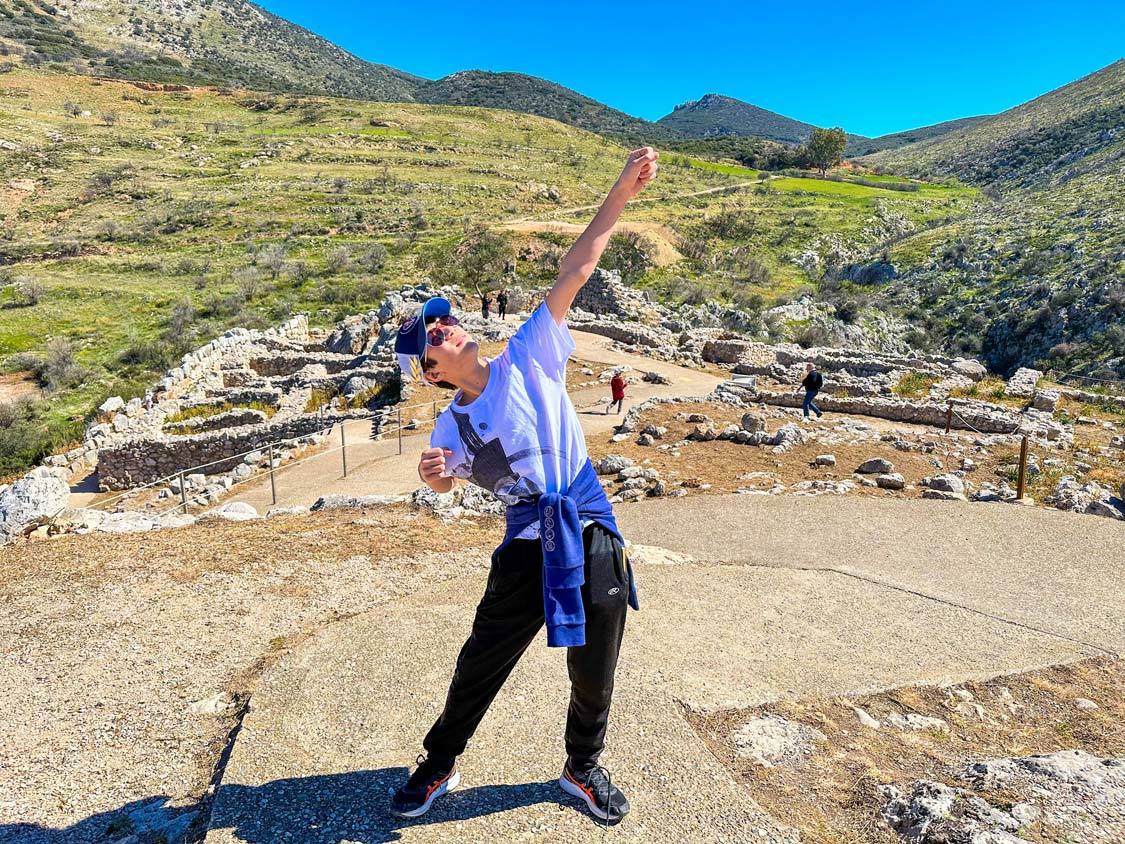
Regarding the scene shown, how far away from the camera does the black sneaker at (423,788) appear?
3164 mm

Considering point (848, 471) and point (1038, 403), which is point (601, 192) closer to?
point (1038, 403)

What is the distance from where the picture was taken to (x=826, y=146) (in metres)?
81.7

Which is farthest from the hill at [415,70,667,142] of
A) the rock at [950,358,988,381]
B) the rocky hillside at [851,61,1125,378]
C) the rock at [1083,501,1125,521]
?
the rock at [1083,501,1125,521]

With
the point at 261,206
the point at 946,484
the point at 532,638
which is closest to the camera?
the point at 532,638

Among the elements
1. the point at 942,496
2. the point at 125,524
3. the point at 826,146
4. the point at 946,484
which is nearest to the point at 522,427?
the point at 125,524

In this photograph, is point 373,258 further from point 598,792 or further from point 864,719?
point 598,792

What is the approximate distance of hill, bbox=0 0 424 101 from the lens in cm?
9881

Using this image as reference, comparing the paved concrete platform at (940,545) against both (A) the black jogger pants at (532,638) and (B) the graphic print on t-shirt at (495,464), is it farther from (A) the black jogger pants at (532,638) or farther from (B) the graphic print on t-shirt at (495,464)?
(B) the graphic print on t-shirt at (495,464)

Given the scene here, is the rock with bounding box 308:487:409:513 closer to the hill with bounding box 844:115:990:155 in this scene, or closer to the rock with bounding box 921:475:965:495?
the rock with bounding box 921:475:965:495

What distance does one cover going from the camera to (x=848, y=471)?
10875 millimetres

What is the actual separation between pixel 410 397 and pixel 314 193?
153 ft

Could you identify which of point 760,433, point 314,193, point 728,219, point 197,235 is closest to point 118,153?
point 314,193

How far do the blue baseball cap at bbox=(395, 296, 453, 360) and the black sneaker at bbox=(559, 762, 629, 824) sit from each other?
2.04 m

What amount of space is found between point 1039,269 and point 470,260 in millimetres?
27450
